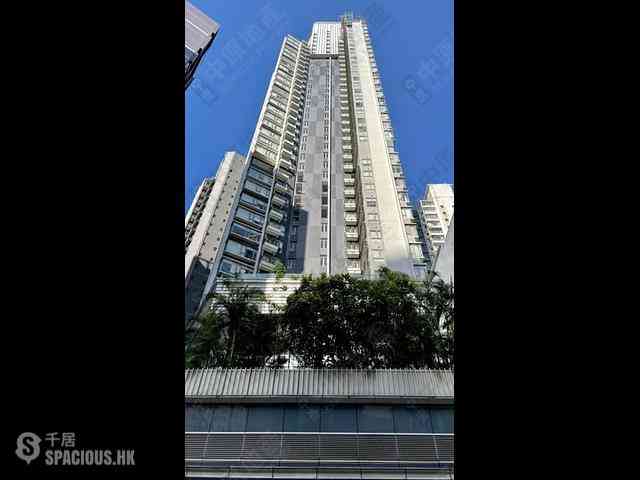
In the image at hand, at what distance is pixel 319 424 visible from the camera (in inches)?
333

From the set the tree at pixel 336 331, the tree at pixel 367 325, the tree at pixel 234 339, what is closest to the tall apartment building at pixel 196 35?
the tree at pixel 234 339

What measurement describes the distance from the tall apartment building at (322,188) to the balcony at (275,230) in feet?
0.34

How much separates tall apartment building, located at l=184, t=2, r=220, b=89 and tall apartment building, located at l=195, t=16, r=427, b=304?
13.7 meters

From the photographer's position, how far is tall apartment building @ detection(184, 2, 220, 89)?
81.4 feet

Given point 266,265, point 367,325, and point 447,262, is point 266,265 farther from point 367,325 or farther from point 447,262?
point 367,325

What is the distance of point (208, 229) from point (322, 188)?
53.1 feet

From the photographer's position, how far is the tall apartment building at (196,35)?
24797 mm

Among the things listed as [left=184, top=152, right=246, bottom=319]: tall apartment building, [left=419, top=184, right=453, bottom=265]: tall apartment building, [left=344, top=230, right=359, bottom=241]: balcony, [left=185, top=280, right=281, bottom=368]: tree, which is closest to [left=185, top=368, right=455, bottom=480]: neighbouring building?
[left=185, top=280, right=281, bottom=368]: tree

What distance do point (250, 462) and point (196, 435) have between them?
4.67 feet

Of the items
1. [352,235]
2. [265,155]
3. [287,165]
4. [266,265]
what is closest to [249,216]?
[266,265]

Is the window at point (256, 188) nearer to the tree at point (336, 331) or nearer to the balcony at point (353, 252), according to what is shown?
the balcony at point (353, 252)

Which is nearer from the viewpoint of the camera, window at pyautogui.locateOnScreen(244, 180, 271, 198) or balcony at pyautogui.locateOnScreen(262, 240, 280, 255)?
balcony at pyautogui.locateOnScreen(262, 240, 280, 255)

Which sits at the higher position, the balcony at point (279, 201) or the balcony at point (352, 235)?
the balcony at point (279, 201)

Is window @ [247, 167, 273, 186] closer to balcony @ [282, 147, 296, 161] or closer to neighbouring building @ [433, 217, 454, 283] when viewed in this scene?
balcony @ [282, 147, 296, 161]
